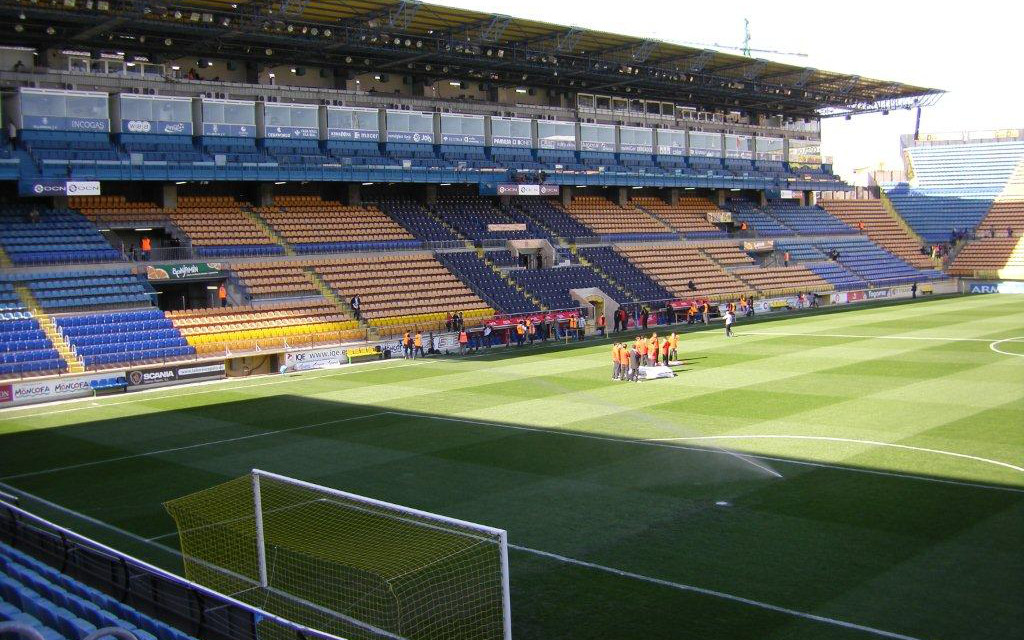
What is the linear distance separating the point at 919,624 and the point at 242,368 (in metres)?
30.5

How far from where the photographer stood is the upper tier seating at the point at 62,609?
8.82 metres

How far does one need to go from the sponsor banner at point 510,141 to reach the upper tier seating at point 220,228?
1726cm

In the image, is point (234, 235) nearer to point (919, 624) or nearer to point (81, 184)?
point (81, 184)

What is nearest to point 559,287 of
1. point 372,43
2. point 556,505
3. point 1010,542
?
point 372,43

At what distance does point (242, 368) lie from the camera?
3691 centimetres

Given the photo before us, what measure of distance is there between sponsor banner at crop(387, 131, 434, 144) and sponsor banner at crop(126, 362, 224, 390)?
21600 mm

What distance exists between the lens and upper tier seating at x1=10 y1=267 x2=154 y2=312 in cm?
3597

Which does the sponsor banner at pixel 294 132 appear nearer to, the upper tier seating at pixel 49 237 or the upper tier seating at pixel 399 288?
the upper tier seating at pixel 399 288

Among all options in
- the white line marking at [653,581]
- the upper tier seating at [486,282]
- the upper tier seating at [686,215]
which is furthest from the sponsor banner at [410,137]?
the white line marking at [653,581]

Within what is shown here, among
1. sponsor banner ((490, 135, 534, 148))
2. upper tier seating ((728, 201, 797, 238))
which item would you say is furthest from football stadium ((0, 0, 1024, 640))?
sponsor banner ((490, 135, 534, 148))

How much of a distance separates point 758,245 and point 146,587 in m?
60.5

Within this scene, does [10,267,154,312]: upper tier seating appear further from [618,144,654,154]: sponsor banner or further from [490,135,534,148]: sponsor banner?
[618,144,654,154]: sponsor banner

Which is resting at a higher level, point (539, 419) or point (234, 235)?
point (234, 235)

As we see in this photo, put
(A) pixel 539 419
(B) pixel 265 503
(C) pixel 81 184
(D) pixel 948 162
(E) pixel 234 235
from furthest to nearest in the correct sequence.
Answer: (D) pixel 948 162, (E) pixel 234 235, (C) pixel 81 184, (A) pixel 539 419, (B) pixel 265 503
